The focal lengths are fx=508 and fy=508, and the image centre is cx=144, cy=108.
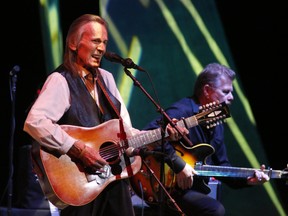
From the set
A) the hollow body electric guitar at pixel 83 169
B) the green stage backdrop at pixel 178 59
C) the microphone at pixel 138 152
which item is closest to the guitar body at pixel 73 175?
the hollow body electric guitar at pixel 83 169

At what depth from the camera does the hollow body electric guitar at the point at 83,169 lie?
3064 millimetres

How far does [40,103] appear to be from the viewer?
3105mm

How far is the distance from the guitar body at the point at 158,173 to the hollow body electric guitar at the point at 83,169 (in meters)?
0.97

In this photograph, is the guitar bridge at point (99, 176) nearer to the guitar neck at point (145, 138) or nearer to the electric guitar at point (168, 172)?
the guitar neck at point (145, 138)

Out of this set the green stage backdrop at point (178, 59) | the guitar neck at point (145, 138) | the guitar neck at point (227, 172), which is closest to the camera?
the guitar neck at point (145, 138)

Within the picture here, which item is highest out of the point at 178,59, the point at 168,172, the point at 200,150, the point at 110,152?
the point at 178,59

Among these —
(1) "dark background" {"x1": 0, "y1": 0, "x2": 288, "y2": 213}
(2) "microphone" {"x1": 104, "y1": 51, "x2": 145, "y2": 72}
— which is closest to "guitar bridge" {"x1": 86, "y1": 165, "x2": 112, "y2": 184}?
(2) "microphone" {"x1": 104, "y1": 51, "x2": 145, "y2": 72}

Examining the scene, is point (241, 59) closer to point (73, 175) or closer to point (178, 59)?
point (178, 59)

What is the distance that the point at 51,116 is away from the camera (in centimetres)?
307

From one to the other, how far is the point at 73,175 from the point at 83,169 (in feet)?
0.24

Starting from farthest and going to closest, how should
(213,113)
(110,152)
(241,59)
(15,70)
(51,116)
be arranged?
(241,59) → (15,70) → (213,113) → (110,152) → (51,116)

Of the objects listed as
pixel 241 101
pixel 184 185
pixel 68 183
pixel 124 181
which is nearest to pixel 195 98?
pixel 184 185

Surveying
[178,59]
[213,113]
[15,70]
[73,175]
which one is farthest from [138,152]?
[178,59]

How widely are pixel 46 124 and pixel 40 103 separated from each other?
0.17 meters
